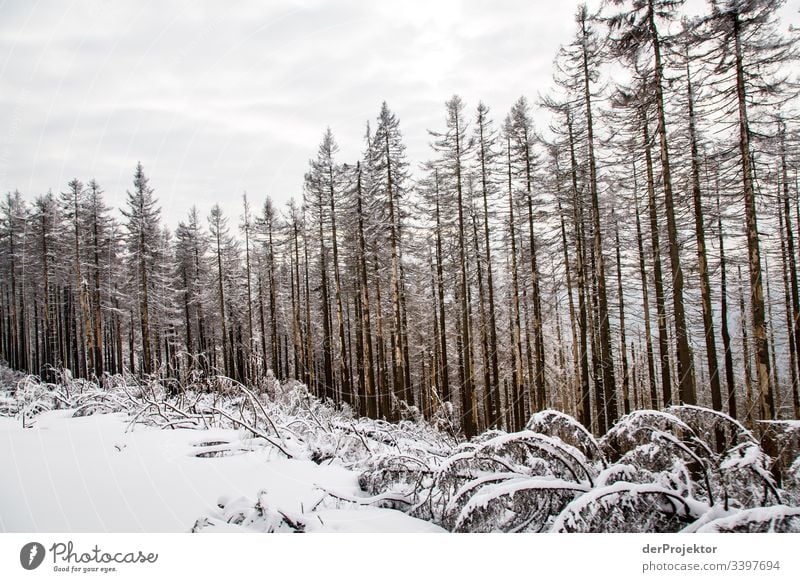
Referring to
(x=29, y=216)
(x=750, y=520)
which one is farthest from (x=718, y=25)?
(x=29, y=216)

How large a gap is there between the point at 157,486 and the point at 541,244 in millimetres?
17384

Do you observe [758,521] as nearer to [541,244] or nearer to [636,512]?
[636,512]

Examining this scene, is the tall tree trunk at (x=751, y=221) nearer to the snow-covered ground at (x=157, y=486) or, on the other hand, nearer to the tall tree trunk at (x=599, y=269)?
the tall tree trunk at (x=599, y=269)

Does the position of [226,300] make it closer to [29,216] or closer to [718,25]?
[29,216]

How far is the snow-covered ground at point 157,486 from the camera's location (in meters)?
2.19

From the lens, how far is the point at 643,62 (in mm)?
9531

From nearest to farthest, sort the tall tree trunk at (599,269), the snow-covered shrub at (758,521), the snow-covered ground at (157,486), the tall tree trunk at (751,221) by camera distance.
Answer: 1. the snow-covered shrub at (758,521)
2. the snow-covered ground at (157,486)
3. the tall tree trunk at (751,221)
4. the tall tree trunk at (599,269)

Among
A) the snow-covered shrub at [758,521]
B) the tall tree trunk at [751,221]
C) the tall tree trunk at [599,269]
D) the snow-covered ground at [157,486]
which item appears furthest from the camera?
the tall tree trunk at [599,269]

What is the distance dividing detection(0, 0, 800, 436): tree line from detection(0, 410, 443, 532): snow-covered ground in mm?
2561
